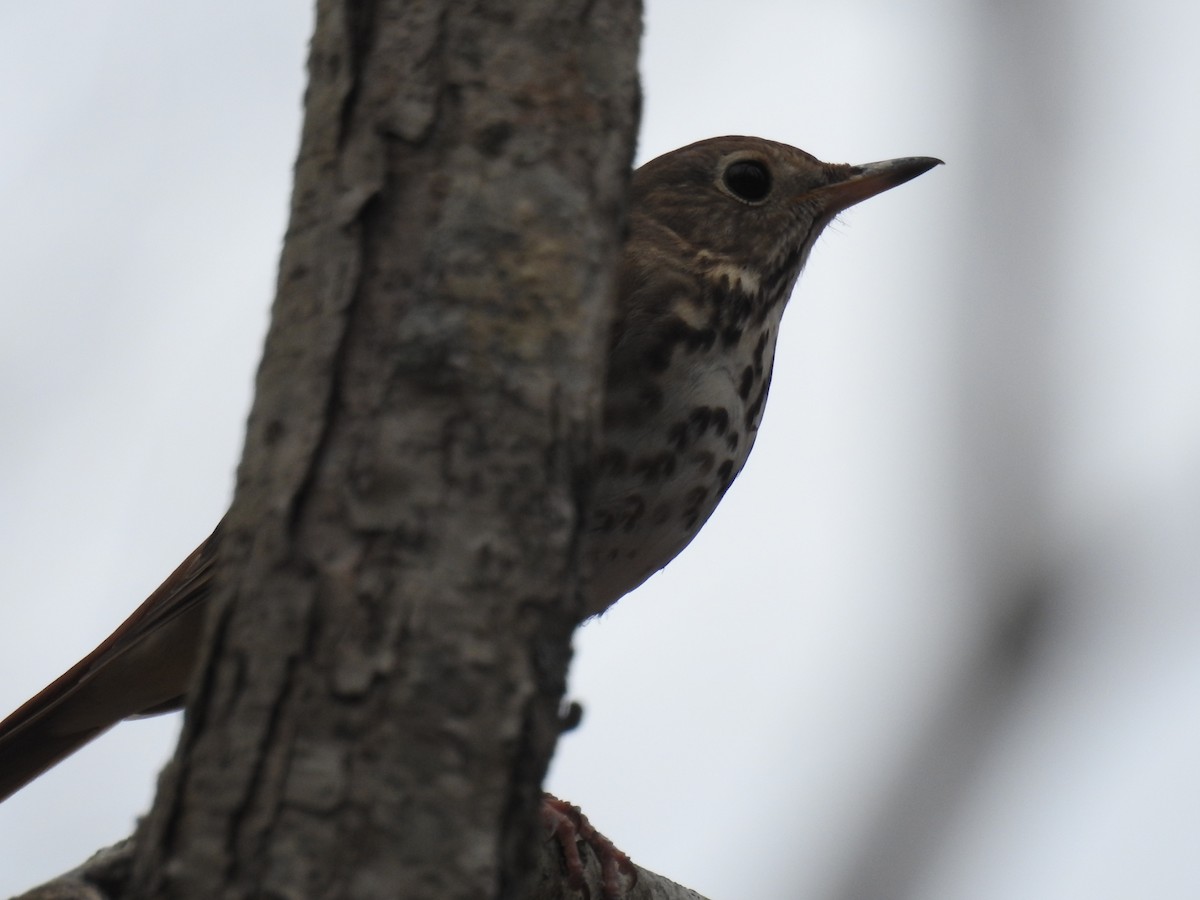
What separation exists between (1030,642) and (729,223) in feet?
5.99

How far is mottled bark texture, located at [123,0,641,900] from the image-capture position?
139 centimetres

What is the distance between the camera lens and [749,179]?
4.34 meters

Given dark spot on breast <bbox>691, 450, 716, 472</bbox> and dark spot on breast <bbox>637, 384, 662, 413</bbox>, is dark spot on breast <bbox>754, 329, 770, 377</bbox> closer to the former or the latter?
dark spot on breast <bbox>691, 450, 716, 472</bbox>

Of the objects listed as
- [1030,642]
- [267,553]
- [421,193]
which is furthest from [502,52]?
[1030,642]

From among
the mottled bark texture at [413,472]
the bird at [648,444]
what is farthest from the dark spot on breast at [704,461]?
the mottled bark texture at [413,472]

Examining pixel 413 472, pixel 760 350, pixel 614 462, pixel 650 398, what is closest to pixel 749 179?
pixel 760 350

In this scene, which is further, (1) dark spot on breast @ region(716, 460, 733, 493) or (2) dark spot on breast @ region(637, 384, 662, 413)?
(1) dark spot on breast @ region(716, 460, 733, 493)

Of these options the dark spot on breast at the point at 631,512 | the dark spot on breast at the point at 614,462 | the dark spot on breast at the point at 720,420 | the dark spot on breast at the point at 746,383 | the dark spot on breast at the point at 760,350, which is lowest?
the dark spot on breast at the point at 631,512

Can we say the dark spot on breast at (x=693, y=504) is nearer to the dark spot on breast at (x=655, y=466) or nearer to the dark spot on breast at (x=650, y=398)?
the dark spot on breast at (x=655, y=466)

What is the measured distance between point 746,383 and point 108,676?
1.79 meters

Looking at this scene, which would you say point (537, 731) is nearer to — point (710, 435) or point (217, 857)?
point (217, 857)

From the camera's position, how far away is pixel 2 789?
3.47 m

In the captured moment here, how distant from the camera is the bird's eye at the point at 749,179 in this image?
4309 millimetres

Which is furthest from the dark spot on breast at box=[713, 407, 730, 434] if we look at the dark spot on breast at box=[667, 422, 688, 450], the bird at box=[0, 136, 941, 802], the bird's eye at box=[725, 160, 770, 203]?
the bird's eye at box=[725, 160, 770, 203]
